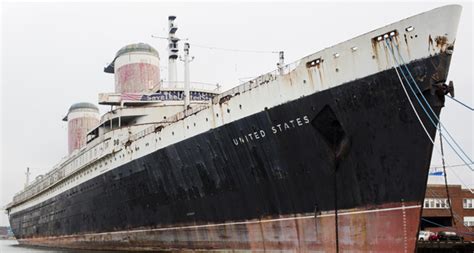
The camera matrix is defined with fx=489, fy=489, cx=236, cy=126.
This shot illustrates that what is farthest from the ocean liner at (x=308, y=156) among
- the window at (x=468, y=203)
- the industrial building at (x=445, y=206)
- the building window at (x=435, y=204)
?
the window at (x=468, y=203)

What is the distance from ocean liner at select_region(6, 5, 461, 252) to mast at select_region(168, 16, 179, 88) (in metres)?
5.50

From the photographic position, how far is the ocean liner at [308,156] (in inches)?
466

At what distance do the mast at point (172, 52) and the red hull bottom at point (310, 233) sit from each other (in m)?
9.65

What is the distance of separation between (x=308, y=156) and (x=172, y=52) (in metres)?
14.7

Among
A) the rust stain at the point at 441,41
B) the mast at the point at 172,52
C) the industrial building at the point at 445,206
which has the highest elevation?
the mast at the point at 172,52

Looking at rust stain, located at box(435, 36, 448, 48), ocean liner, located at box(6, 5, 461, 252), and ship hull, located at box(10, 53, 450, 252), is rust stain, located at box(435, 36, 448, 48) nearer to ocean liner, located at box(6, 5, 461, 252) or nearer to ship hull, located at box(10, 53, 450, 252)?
ocean liner, located at box(6, 5, 461, 252)

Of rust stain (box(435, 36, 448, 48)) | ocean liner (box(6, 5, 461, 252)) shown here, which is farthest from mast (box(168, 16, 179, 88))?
rust stain (box(435, 36, 448, 48))

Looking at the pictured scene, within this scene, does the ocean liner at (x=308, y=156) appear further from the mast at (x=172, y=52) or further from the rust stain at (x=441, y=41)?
the mast at (x=172, y=52)

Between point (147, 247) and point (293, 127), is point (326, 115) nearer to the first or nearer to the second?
point (293, 127)

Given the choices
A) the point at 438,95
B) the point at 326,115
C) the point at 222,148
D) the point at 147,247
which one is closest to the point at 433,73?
the point at 438,95

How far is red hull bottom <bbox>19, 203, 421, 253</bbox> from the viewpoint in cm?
1186

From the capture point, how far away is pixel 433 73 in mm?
11688

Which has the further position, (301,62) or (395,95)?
(301,62)

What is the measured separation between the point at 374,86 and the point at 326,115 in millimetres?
1535
